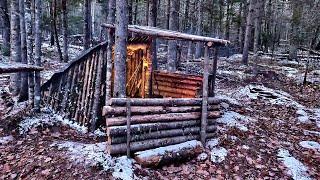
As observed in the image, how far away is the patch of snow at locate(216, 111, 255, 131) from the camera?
11.2m

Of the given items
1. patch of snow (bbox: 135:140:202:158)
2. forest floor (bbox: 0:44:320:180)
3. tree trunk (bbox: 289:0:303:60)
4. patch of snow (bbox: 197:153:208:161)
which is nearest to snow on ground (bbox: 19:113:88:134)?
forest floor (bbox: 0:44:320:180)

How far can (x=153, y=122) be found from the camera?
27.6 feet

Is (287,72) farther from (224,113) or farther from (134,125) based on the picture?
(134,125)

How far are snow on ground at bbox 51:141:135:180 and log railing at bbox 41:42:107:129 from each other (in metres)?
2.19

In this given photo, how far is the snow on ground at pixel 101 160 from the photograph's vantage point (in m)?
7.23

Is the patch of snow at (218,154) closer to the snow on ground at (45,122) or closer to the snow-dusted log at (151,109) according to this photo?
the snow-dusted log at (151,109)

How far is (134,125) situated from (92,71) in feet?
12.1

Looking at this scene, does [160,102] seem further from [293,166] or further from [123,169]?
[293,166]

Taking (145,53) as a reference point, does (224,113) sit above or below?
below

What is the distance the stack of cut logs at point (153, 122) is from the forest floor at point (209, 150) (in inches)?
19.9

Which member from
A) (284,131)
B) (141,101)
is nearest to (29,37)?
(141,101)

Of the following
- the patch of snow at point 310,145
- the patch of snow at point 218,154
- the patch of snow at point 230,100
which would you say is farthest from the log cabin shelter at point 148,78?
the patch of snow at point 310,145

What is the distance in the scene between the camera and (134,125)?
26.1 ft

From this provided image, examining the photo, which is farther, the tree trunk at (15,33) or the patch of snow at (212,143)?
the tree trunk at (15,33)
